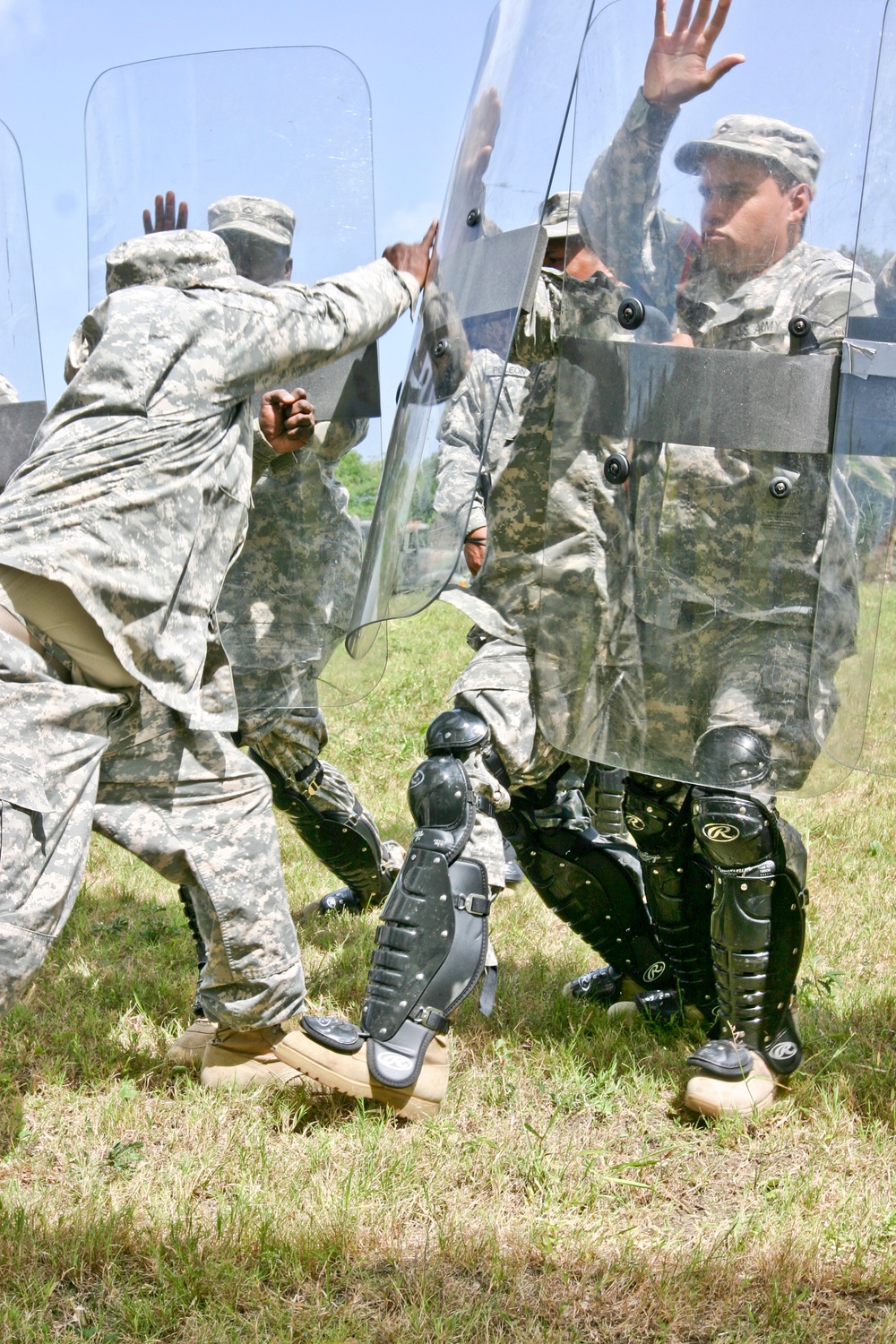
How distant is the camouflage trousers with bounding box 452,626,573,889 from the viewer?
293 cm

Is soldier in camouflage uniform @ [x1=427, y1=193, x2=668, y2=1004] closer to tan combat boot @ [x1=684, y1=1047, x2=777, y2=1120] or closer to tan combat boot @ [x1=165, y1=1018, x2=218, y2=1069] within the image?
tan combat boot @ [x1=684, y1=1047, x2=777, y2=1120]

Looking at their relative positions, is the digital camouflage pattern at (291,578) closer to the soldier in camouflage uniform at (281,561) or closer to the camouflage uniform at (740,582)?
the soldier in camouflage uniform at (281,561)

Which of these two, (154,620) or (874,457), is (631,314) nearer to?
(874,457)

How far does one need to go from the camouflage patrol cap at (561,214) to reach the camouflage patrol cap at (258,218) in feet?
2.85

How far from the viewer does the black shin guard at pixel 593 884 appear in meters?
3.42

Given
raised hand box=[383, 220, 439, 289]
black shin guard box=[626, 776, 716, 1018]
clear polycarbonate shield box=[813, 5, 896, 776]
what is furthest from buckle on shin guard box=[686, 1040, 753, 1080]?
raised hand box=[383, 220, 439, 289]

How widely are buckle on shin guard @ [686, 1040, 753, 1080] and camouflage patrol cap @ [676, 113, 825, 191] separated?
1758 millimetres

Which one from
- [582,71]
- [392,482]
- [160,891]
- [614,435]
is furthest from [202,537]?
[160,891]

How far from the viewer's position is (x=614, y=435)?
→ 104 inches

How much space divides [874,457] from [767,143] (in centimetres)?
63

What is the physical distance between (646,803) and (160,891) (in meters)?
2.20

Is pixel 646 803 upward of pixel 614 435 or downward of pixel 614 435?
downward

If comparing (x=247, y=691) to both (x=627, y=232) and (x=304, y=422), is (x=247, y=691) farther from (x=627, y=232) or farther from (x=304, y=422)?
(x=627, y=232)

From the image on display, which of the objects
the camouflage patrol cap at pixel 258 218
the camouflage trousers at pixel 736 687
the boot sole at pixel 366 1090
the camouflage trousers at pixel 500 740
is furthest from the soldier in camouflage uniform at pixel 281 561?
the camouflage trousers at pixel 736 687
